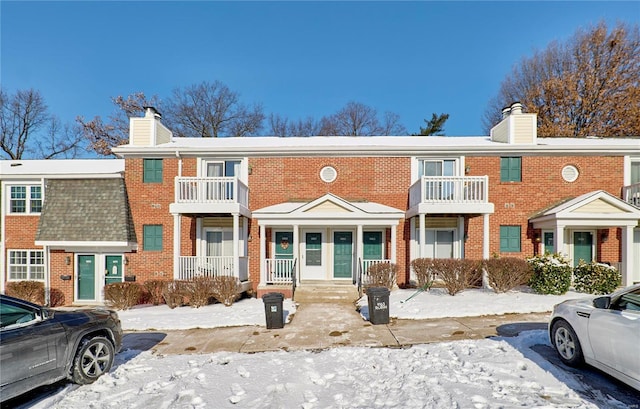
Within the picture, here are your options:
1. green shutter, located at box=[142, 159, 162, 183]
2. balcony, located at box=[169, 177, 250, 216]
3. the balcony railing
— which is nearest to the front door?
balcony, located at box=[169, 177, 250, 216]

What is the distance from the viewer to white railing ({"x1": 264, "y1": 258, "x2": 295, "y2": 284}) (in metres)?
11.5

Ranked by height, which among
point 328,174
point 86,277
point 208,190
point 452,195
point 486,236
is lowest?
point 86,277

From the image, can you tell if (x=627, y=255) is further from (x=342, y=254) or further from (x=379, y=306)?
(x=342, y=254)

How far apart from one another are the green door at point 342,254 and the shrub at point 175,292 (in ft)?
17.4

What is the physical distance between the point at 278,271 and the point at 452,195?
22.4 feet

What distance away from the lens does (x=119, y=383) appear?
474 cm

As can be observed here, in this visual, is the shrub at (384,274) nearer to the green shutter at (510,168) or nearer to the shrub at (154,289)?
the green shutter at (510,168)

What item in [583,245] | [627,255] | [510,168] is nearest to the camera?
[627,255]

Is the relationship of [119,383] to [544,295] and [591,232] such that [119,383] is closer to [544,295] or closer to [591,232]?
[544,295]

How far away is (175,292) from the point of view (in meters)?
10.2

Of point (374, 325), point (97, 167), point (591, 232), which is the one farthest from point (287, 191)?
point (591, 232)

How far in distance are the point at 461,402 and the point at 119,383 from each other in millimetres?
4676

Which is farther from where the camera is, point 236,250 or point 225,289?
point 236,250

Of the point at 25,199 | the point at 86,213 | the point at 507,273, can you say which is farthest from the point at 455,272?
the point at 25,199
